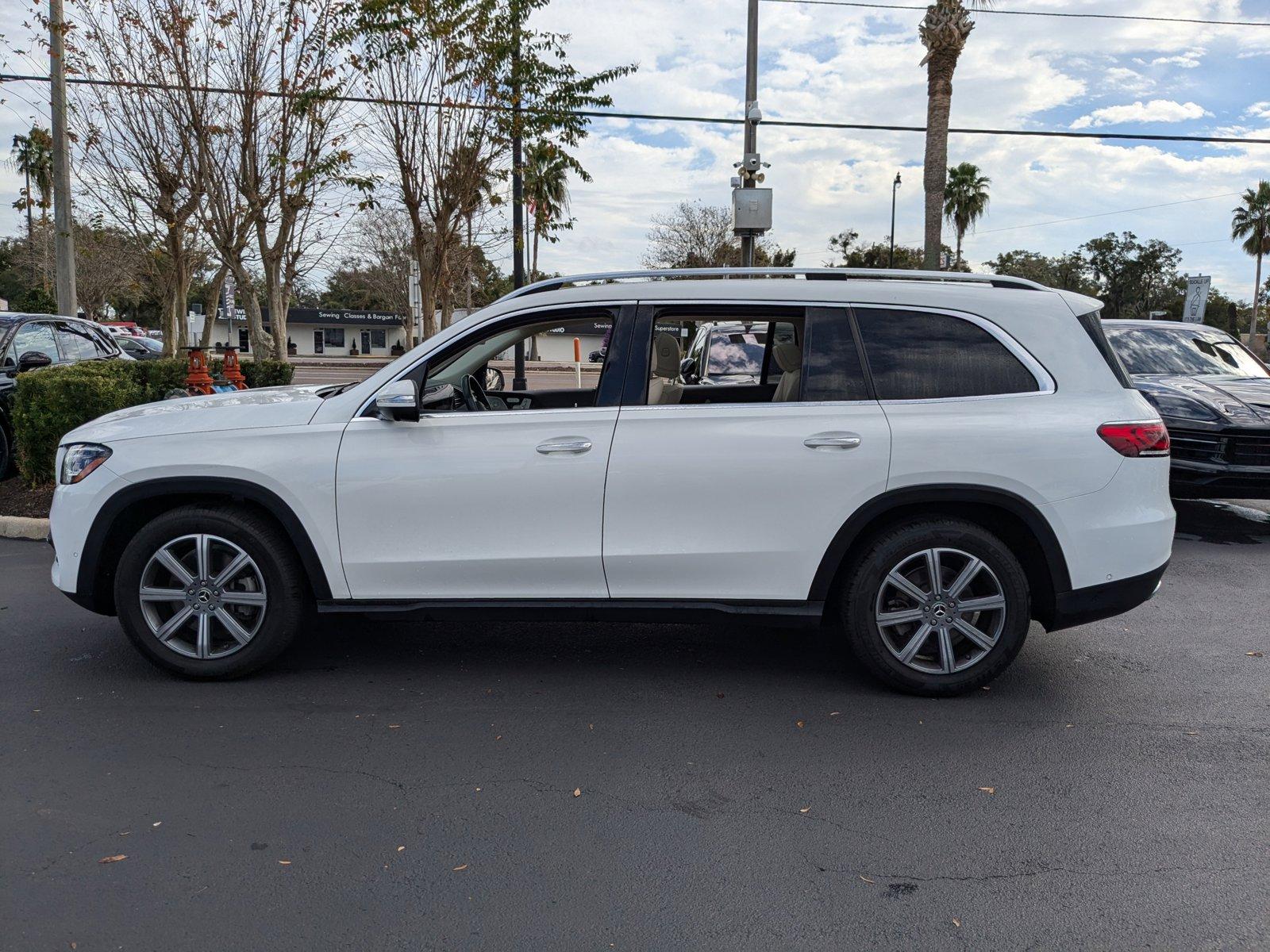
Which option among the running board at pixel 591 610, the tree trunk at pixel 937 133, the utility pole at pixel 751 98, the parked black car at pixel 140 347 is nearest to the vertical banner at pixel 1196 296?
the tree trunk at pixel 937 133

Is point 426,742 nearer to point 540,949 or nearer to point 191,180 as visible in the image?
point 540,949

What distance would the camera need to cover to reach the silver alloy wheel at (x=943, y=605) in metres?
4.46

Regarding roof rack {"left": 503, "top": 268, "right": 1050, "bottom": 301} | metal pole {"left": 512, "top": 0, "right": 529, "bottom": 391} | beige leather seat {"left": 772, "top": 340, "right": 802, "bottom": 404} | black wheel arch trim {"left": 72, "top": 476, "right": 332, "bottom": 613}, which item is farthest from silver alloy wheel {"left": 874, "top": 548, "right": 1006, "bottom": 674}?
metal pole {"left": 512, "top": 0, "right": 529, "bottom": 391}

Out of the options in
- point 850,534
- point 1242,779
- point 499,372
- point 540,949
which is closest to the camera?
point 540,949

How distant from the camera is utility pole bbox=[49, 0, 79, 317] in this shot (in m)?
13.5

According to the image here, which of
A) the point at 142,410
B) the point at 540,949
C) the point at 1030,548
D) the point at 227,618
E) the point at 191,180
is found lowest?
the point at 540,949

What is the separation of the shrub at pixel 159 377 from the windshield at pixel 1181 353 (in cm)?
894

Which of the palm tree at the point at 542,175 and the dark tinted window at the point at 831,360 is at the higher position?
the palm tree at the point at 542,175

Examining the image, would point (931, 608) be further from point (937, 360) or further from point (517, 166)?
point (517, 166)

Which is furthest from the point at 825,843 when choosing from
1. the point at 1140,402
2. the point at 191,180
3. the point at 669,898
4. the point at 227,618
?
the point at 191,180

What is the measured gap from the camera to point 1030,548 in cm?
458

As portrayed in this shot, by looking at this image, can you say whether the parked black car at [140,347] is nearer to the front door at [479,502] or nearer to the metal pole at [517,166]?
the metal pole at [517,166]

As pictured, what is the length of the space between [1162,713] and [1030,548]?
92 cm

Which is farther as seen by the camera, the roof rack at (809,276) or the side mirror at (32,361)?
the side mirror at (32,361)
